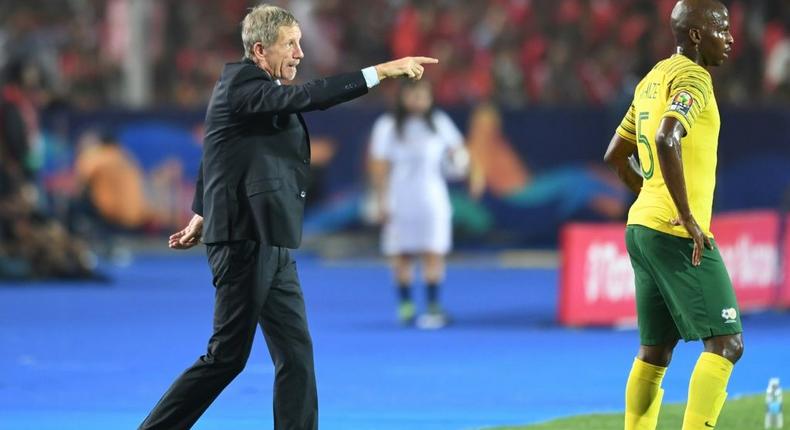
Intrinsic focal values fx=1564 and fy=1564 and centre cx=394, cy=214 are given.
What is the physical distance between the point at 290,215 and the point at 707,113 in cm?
186

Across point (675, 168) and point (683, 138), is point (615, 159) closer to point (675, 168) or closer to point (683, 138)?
point (683, 138)

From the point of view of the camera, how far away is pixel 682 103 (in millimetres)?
6617

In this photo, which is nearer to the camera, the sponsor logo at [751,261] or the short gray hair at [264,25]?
the short gray hair at [264,25]

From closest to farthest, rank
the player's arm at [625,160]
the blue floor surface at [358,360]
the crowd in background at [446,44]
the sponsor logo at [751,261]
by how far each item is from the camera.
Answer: the player's arm at [625,160], the blue floor surface at [358,360], the sponsor logo at [751,261], the crowd in background at [446,44]

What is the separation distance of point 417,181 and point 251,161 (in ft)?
25.1

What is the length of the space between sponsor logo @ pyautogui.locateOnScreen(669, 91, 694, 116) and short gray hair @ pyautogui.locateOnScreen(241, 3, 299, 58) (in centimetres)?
168

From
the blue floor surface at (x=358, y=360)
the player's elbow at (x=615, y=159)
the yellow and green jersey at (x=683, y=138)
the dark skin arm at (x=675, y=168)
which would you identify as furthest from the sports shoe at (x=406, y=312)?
the dark skin arm at (x=675, y=168)

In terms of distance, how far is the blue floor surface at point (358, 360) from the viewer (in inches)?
361

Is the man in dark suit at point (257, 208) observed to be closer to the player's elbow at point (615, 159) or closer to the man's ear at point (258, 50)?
the man's ear at point (258, 50)

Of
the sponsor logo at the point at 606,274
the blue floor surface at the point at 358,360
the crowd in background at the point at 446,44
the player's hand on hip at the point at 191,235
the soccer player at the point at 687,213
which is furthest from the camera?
the crowd in background at the point at 446,44

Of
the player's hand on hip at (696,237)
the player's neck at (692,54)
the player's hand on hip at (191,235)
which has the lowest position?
the player's hand on hip at (696,237)

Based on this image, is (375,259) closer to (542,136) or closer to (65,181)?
(542,136)

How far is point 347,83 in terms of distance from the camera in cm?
662

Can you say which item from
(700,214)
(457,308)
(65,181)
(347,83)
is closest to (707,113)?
(700,214)
